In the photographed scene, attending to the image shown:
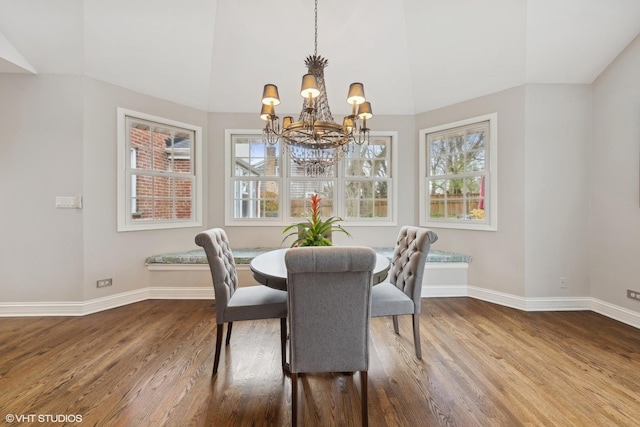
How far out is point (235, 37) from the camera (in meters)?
3.24

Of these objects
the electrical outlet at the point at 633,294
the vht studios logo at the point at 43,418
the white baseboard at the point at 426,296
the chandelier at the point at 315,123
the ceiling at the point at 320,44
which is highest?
the ceiling at the point at 320,44

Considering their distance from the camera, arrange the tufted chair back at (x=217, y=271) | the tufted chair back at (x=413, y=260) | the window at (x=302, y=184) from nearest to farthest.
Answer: the tufted chair back at (x=217, y=271) → the tufted chair back at (x=413, y=260) → the window at (x=302, y=184)

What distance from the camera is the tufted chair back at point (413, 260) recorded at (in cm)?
207

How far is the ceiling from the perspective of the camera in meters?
2.63

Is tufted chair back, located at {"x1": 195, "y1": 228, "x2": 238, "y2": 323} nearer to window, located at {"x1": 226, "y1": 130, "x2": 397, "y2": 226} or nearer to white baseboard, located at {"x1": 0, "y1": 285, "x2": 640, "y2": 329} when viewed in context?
white baseboard, located at {"x1": 0, "y1": 285, "x2": 640, "y2": 329}

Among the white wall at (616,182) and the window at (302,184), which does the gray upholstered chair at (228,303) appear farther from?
the white wall at (616,182)

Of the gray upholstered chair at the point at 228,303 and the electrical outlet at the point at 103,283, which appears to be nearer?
the gray upholstered chair at the point at 228,303

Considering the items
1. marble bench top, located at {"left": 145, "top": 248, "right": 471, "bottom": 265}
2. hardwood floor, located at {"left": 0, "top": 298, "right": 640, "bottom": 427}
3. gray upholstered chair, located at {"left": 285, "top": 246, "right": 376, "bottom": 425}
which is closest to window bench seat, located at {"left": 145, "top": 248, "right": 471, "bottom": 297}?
marble bench top, located at {"left": 145, "top": 248, "right": 471, "bottom": 265}

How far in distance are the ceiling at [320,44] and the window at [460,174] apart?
428mm

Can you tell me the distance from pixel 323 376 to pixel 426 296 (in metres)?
2.09

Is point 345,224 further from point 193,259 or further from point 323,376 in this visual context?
point 323,376

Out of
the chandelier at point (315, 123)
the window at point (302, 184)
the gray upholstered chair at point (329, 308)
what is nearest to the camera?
the gray upholstered chair at point (329, 308)

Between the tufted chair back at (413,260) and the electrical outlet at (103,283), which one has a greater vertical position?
Result: the tufted chair back at (413,260)

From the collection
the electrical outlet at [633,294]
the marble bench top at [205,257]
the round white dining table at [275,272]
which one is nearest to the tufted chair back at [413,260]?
the round white dining table at [275,272]
